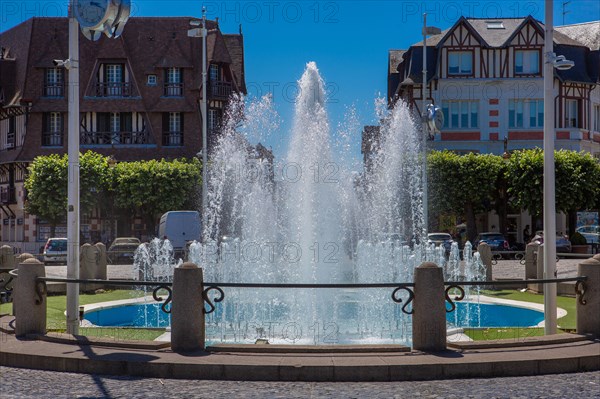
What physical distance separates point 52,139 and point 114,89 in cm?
526

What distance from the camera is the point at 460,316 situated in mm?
17406

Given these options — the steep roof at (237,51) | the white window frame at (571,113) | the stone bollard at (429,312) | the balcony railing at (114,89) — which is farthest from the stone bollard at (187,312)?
the steep roof at (237,51)

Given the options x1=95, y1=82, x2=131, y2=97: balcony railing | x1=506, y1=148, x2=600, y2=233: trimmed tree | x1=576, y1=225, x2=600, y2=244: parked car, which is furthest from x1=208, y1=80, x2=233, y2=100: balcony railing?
x1=576, y1=225, x2=600, y2=244: parked car

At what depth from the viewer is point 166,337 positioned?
527 inches

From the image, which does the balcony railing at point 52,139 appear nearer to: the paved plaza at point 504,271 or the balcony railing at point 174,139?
the balcony railing at point 174,139

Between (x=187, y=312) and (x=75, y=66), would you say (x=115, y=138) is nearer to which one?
(x=75, y=66)

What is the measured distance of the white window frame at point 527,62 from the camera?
53125 millimetres

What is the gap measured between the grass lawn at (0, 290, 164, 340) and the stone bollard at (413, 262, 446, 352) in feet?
15.2

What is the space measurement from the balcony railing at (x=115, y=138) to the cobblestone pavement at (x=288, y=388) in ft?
148

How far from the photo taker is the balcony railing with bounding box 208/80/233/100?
53969 mm

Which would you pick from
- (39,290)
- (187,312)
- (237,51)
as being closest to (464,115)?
(237,51)

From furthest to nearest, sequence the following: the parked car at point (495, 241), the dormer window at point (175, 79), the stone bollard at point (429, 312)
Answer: the dormer window at point (175, 79) < the parked car at point (495, 241) < the stone bollard at point (429, 312)

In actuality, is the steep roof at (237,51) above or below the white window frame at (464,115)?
above

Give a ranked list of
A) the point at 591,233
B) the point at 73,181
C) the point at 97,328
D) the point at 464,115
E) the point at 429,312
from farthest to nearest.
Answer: the point at 464,115, the point at 591,233, the point at 97,328, the point at 73,181, the point at 429,312
